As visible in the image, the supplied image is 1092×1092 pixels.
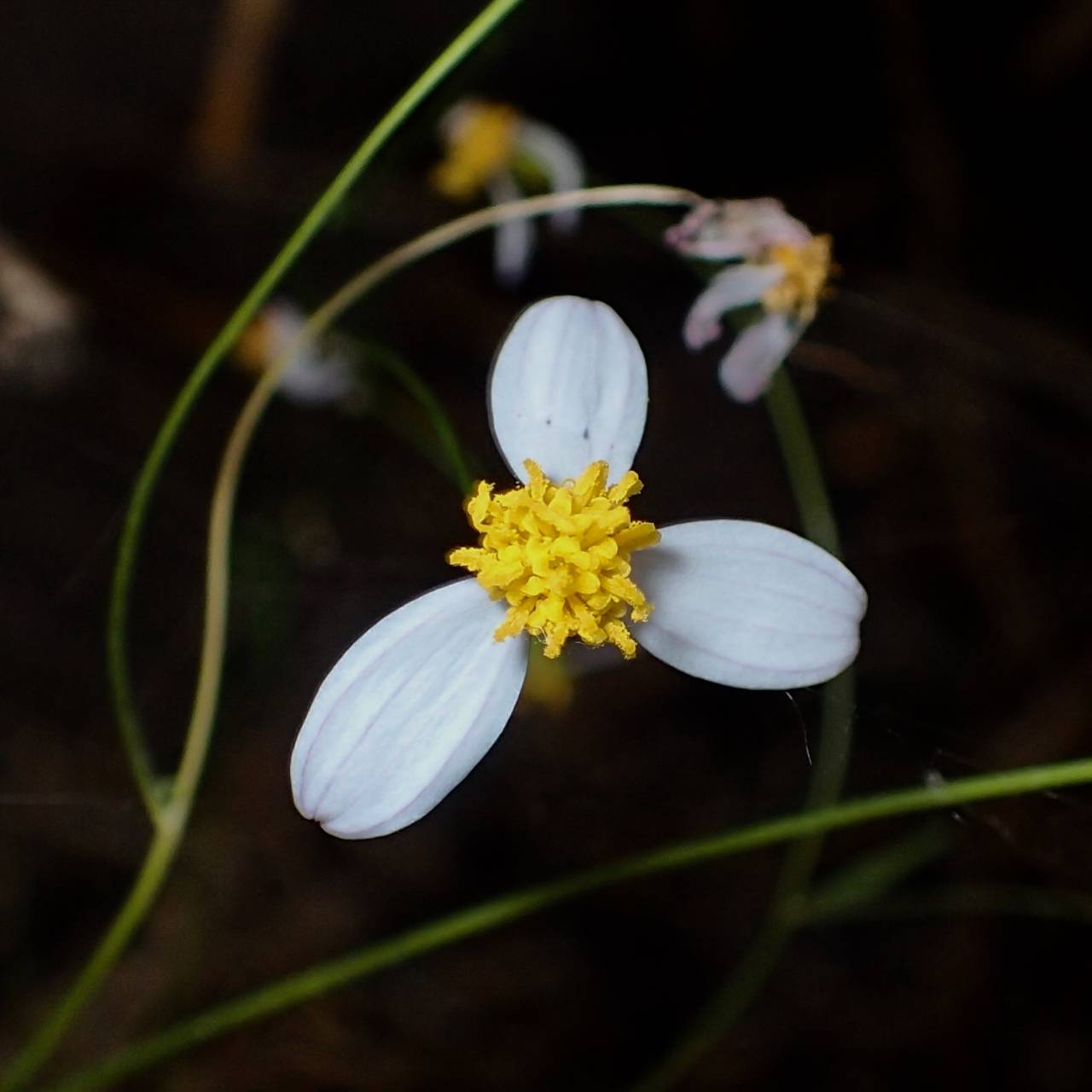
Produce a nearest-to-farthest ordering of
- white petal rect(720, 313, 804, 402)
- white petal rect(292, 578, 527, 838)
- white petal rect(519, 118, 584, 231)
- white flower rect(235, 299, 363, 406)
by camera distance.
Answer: white petal rect(292, 578, 527, 838) < white petal rect(720, 313, 804, 402) < white petal rect(519, 118, 584, 231) < white flower rect(235, 299, 363, 406)

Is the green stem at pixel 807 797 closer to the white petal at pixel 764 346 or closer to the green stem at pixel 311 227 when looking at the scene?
the white petal at pixel 764 346

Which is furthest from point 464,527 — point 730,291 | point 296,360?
point 730,291

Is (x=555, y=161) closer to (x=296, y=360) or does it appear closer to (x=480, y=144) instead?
(x=480, y=144)

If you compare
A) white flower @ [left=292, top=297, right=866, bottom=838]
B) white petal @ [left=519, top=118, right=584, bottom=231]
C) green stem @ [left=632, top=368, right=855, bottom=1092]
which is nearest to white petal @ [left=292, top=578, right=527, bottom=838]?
white flower @ [left=292, top=297, right=866, bottom=838]

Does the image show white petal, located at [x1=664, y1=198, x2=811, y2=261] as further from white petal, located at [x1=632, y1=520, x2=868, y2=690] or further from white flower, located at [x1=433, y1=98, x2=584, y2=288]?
white flower, located at [x1=433, y1=98, x2=584, y2=288]

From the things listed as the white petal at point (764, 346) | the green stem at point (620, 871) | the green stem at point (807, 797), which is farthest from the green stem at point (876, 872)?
the white petal at point (764, 346)

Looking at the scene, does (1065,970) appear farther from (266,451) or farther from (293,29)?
(293,29)
